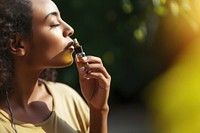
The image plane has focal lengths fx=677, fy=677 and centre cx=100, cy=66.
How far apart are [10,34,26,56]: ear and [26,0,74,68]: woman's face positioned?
0.03 m

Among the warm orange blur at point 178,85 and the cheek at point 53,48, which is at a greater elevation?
the cheek at point 53,48

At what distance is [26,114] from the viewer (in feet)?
8.54

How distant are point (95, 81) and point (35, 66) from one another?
24 centimetres

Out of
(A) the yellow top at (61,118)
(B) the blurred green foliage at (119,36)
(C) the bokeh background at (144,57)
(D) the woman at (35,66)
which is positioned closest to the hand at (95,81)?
(D) the woman at (35,66)

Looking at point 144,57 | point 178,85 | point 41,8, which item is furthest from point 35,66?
point 144,57

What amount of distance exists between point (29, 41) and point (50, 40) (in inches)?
3.2

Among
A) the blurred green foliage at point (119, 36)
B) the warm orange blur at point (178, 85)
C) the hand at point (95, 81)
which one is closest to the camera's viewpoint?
the hand at point (95, 81)

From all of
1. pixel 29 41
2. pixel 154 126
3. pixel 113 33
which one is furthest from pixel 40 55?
pixel 154 126

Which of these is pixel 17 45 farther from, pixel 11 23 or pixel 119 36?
pixel 119 36

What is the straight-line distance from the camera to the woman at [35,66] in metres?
2.51

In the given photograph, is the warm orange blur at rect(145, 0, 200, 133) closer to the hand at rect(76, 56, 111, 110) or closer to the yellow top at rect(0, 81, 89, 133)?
the yellow top at rect(0, 81, 89, 133)

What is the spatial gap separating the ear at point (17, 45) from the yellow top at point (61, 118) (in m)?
0.23

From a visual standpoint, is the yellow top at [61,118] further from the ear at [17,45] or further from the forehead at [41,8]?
the forehead at [41,8]

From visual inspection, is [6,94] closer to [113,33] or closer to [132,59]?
[113,33]
